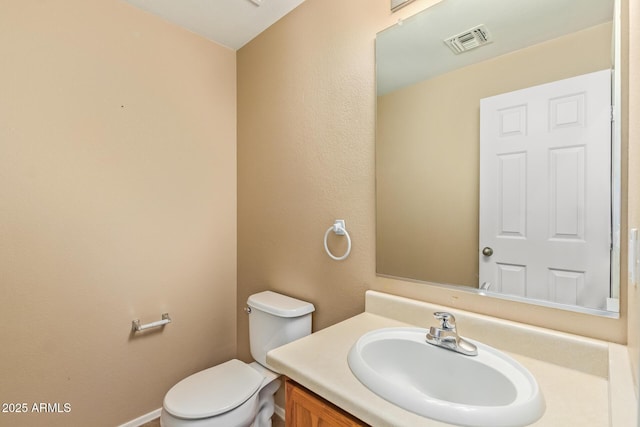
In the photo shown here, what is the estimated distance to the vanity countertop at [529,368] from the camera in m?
0.61

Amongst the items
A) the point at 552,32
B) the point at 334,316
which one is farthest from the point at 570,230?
the point at 334,316

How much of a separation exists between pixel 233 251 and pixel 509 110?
1792 mm

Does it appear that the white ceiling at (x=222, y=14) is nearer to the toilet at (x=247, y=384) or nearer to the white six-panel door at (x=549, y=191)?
the white six-panel door at (x=549, y=191)

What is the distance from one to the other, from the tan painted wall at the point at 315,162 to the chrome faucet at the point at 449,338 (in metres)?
0.19

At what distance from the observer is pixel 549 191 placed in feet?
2.93

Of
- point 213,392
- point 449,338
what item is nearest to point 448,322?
point 449,338

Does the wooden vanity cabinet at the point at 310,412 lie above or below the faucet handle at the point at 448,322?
below

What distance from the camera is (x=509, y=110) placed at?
97cm

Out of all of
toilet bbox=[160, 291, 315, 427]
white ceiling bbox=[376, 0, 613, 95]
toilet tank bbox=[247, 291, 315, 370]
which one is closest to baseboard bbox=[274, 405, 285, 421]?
toilet bbox=[160, 291, 315, 427]

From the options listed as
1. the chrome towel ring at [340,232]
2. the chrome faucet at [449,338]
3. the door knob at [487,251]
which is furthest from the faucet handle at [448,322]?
the chrome towel ring at [340,232]

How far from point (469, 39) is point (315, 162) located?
2.72 feet

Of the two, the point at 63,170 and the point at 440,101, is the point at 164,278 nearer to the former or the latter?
the point at 63,170

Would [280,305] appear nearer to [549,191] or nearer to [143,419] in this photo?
[143,419]

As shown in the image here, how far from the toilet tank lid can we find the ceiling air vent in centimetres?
132
